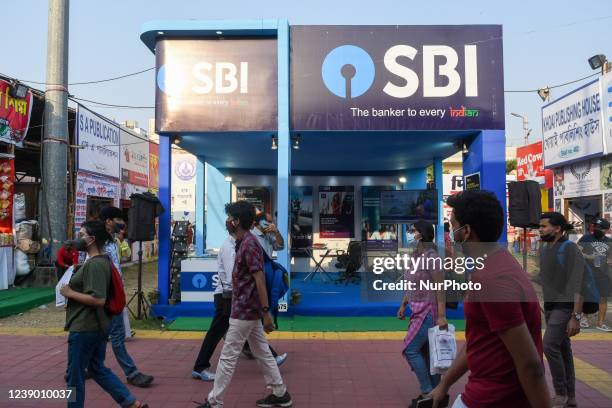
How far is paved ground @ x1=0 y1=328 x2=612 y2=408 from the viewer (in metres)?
4.67

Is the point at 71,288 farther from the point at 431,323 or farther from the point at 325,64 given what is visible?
the point at 325,64

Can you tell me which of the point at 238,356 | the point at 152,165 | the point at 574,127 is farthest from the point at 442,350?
the point at 152,165

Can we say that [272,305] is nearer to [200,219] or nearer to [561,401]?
[561,401]

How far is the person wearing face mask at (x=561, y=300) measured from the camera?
4223 millimetres

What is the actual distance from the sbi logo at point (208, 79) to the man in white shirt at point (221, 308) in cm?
357

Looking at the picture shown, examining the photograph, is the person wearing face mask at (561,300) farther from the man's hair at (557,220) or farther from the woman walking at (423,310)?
the woman walking at (423,310)

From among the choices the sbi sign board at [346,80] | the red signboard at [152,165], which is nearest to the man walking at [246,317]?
the sbi sign board at [346,80]

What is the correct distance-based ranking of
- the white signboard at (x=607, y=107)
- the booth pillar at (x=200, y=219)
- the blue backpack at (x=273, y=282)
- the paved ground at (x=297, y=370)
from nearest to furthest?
the blue backpack at (x=273, y=282) → the paved ground at (x=297, y=370) → the white signboard at (x=607, y=107) → the booth pillar at (x=200, y=219)

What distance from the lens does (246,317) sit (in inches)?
160

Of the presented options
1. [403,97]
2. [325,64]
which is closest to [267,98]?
[325,64]

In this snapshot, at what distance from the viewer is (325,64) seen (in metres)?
7.98

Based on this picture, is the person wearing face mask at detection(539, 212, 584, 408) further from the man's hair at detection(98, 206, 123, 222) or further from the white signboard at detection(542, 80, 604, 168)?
the white signboard at detection(542, 80, 604, 168)

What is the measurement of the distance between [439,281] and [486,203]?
240 centimetres

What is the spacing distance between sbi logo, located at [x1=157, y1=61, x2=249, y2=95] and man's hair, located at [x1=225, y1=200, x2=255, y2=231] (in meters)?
3.92
